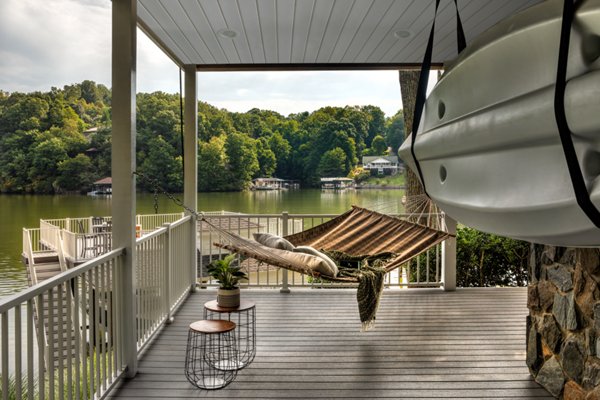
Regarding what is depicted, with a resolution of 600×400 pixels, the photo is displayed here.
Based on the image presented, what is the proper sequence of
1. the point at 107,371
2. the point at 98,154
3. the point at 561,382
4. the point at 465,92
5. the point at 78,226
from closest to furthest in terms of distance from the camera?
Answer: the point at 465,92
the point at 561,382
the point at 107,371
the point at 98,154
the point at 78,226

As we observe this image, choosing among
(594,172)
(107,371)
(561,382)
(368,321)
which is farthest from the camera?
(368,321)

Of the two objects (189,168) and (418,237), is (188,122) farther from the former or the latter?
(418,237)

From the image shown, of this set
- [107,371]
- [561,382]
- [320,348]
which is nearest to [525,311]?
[561,382]

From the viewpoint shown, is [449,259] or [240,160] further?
[240,160]

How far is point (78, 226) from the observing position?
9.29m

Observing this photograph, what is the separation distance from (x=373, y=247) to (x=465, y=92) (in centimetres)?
278

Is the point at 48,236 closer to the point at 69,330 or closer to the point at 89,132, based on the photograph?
the point at 89,132

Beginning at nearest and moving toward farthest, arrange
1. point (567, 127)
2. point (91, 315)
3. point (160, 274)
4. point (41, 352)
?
point (567, 127), point (41, 352), point (91, 315), point (160, 274)

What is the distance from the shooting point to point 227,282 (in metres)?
3.22

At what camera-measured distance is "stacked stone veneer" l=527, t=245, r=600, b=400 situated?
2.26 meters

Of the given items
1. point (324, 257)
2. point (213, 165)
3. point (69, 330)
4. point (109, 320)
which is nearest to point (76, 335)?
point (69, 330)

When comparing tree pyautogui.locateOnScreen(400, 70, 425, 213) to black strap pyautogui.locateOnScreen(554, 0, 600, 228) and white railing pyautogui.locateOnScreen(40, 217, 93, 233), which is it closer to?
black strap pyautogui.locateOnScreen(554, 0, 600, 228)

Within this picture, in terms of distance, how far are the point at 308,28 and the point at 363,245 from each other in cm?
183

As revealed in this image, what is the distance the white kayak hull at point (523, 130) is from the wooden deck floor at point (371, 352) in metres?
1.80
